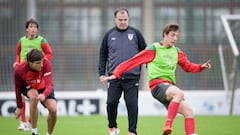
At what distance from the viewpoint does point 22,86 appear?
9.62 m

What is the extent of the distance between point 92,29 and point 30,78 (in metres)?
12.8

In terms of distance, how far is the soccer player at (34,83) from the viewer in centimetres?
912

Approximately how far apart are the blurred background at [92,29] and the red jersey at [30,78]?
11.1 meters

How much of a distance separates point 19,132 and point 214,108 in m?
8.87

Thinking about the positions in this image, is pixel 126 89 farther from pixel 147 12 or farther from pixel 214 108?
pixel 147 12

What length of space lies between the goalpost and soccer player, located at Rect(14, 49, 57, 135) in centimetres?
989

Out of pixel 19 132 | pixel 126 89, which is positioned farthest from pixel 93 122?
pixel 126 89

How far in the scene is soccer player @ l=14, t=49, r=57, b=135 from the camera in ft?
29.9

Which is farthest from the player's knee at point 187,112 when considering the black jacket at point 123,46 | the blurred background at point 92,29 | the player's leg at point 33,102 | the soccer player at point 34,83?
the blurred background at point 92,29

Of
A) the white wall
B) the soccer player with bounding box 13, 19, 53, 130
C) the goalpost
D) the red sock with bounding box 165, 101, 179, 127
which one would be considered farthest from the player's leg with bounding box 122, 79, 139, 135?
the goalpost

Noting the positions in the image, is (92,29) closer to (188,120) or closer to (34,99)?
(34,99)

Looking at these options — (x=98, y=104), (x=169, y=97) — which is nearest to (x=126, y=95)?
(x=169, y=97)

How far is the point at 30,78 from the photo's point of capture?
31.1 feet

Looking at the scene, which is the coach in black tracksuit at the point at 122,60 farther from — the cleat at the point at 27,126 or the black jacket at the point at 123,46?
the cleat at the point at 27,126
